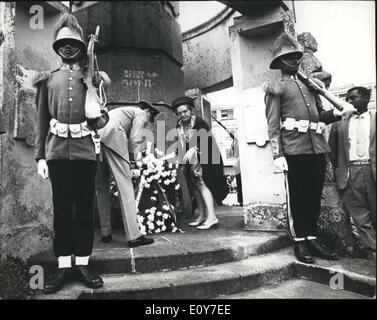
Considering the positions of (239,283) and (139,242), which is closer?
(239,283)

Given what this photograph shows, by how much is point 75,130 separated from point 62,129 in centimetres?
11

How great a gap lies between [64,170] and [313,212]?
247 centimetres

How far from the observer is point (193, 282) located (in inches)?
108

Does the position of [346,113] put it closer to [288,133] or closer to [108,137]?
[288,133]

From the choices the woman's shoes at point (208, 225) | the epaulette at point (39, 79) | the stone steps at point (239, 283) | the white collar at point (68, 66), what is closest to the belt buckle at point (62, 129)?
the epaulette at point (39, 79)

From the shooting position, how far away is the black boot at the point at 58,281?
265 centimetres

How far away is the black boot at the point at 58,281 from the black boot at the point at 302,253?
224 cm

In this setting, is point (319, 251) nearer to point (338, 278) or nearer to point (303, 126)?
point (338, 278)

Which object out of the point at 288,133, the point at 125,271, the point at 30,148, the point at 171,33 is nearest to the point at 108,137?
the point at 30,148

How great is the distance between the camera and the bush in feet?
8.92

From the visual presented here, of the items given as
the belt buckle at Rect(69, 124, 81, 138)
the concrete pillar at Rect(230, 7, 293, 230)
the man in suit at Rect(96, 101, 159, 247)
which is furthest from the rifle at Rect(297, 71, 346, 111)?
the belt buckle at Rect(69, 124, 81, 138)

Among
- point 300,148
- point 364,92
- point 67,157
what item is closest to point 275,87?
point 300,148

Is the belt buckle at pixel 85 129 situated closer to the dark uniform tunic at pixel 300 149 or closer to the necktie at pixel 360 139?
the dark uniform tunic at pixel 300 149

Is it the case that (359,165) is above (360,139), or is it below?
below
